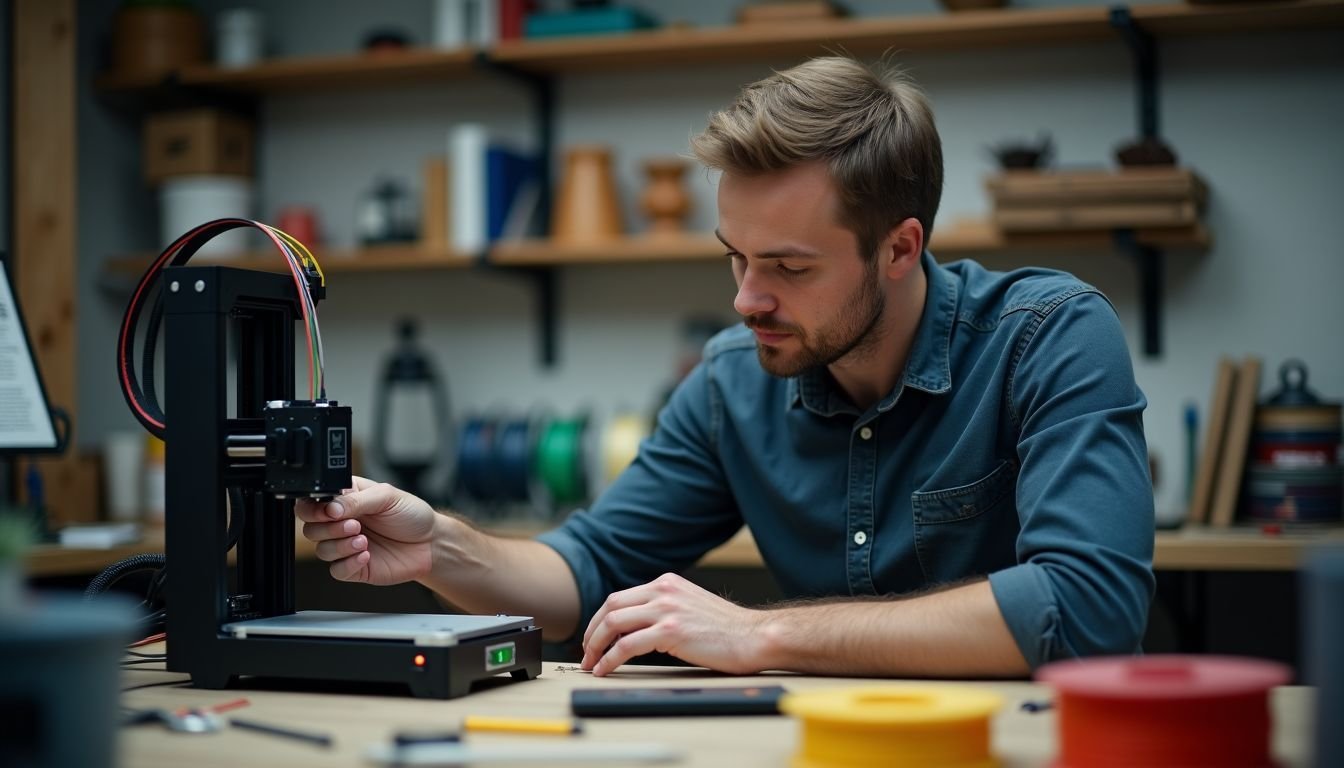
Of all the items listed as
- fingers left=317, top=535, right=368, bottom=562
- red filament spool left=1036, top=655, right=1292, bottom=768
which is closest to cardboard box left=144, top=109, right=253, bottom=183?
fingers left=317, top=535, right=368, bottom=562

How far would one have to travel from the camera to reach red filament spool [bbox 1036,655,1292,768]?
76cm

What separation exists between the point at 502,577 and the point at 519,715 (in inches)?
20.6

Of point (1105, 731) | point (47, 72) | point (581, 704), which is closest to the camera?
point (1105, 731)

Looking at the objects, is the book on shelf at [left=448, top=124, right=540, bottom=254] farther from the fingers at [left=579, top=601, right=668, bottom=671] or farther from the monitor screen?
the fingers at [left=579, top=601, right=668, bottom=671]

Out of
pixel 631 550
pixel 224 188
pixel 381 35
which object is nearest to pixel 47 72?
pixel 224 188

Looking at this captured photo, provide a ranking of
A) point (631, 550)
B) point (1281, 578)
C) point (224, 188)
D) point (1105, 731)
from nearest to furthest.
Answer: point (1105, 731) < point (631, 550) < point (1281, 578) < point (224, 188)

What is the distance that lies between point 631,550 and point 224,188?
215 centimetres

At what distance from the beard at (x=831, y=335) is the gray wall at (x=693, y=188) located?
4.98 feet

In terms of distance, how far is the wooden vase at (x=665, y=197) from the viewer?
10.4ft

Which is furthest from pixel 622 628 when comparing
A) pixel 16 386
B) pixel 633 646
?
pixel 16 386

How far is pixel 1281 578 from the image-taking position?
297cm

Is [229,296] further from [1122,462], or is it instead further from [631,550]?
[1122,462]

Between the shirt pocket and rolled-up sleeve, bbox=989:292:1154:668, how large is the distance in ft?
0.28

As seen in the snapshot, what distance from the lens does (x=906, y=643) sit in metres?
1.25
